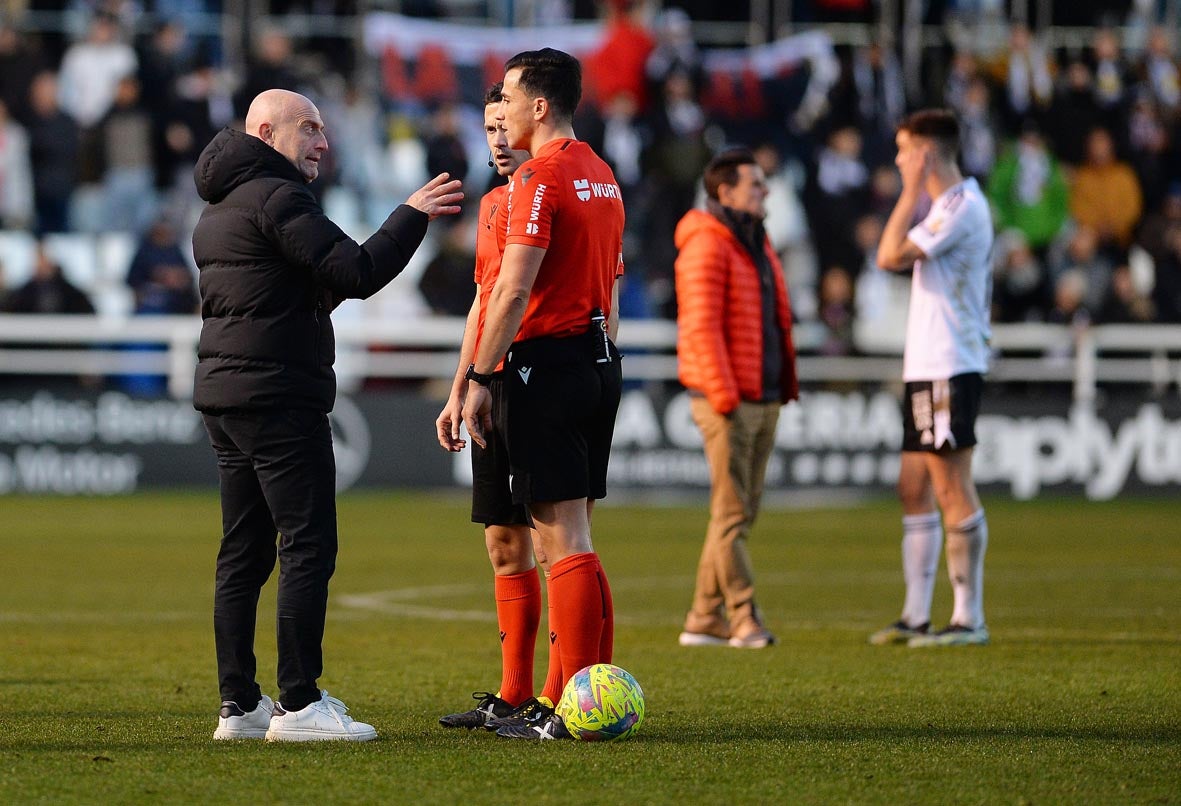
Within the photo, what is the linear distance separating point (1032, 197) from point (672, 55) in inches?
168

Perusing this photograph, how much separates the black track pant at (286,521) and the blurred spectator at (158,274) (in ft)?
42.1

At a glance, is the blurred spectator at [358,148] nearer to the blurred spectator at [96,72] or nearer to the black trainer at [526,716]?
the blurred spectator at [96,72]

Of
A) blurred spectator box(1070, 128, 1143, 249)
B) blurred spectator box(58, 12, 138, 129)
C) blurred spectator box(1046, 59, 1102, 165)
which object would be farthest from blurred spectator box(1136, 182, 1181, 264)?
blurred spectator box(58, 12, 138, 129)

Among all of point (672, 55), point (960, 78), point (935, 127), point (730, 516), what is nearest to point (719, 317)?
point (730, 516)

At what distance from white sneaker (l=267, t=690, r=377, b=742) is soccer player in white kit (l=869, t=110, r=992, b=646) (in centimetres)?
372

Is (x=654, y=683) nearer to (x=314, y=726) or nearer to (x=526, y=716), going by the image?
(x=526, y=716)

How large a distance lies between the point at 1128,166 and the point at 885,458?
209 inches

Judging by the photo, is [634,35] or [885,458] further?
[634,35]

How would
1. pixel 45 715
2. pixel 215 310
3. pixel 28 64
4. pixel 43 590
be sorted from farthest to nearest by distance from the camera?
pixel 28 64 < pixel 43 590 < pixel 45 715 < pixel 215 310

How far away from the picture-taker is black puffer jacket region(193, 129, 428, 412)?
6.03m

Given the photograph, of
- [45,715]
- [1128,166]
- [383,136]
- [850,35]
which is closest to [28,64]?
[383,136]

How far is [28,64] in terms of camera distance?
20188 mm

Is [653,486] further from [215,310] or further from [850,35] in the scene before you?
[215,310]

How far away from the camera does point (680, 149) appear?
66.7 ft
